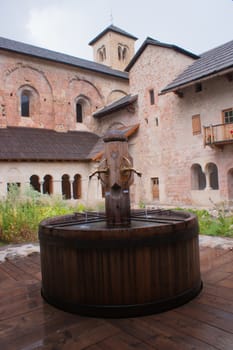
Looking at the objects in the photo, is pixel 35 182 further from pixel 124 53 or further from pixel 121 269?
pixel 124 53

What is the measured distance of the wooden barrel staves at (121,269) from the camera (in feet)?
8.43

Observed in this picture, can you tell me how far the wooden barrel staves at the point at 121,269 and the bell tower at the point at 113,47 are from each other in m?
28.7

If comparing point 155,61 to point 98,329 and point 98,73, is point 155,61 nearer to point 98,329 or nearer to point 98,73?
point 98,73

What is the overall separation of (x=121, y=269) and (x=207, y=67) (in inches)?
510

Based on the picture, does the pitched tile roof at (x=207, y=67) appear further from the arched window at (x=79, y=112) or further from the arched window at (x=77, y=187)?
the arched window at (x=79, y=112)

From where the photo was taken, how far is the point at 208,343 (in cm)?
206

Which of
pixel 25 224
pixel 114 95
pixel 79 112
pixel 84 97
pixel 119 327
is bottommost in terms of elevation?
pixel 119 327

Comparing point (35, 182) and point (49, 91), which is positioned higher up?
point (49, 91)

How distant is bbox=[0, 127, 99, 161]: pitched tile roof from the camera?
15.3m

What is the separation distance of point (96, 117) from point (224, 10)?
1890cm

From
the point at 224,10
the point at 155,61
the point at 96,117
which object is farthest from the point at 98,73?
the point at 224,10

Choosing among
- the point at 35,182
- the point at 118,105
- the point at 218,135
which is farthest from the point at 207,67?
the point at 35,182

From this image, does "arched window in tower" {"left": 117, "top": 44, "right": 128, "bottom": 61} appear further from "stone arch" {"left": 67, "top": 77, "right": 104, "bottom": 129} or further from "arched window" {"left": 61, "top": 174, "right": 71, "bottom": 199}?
"arched window" {"left": 61, "top": 174, "right": 71, "bottom": 199}

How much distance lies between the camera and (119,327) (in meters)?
2.38
